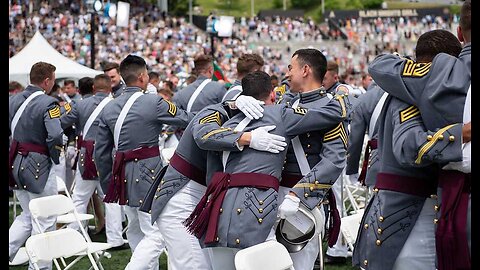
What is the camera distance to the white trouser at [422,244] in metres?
3.60

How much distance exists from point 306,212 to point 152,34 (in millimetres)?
39367

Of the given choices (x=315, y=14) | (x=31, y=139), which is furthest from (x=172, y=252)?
(x=315, y=14)

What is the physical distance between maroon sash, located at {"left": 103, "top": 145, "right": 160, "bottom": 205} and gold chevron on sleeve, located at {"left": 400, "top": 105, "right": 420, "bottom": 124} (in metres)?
3.81

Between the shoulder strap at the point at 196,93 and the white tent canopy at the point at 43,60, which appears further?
the white tent canopy at the point at 43,60

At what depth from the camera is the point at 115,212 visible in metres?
8.52

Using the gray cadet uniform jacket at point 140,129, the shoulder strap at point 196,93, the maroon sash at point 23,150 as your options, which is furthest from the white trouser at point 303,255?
the shoulder strap at point 196,93

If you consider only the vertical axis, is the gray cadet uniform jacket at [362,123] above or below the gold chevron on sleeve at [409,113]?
below

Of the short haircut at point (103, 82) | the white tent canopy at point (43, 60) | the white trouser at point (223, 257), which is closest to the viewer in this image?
the white trouser at point (223, 257)

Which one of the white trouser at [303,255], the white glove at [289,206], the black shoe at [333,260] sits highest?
the white glove at [289,206]

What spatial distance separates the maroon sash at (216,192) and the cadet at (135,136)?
2.02 metres

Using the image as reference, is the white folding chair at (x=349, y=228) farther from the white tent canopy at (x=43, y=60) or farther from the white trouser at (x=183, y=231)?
the white tent canopy at (x=43, y=60)

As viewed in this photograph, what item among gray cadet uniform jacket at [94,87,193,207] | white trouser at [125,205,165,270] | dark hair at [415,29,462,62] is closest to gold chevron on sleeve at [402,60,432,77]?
dark hair at [415,29,462,62]

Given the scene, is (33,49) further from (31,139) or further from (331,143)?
(331,143)

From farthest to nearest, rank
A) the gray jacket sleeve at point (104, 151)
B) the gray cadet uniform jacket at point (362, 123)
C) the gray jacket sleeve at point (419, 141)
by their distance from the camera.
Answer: the gray jacket sleeve at point (104, 151)
the gray cadet uniform jacket at point (362, 123)
the gray jacket sleeve at point (419, 141)
